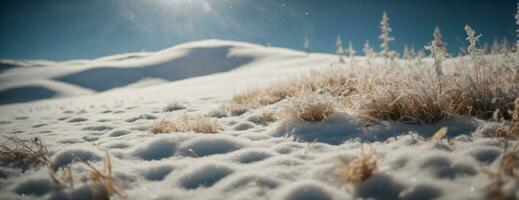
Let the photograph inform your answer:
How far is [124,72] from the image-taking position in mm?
26594

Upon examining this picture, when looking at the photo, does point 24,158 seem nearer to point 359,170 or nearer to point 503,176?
point 359,170

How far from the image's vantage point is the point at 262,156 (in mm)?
2070

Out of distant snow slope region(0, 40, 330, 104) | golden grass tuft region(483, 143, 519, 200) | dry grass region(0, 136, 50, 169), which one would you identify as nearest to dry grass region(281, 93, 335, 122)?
golden grass tuft region(483, 143, 519, 200)

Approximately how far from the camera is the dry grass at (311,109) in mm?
2842

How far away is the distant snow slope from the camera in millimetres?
20625

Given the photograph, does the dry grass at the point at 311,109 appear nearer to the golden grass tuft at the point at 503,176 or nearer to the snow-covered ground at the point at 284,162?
the snow-covered ground at the point at 284,162

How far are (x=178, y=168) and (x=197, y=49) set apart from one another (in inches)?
1377

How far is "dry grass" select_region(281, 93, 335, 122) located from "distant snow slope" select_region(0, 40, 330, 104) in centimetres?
2108

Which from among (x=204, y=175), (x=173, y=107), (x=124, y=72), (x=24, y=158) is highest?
(x=124, y=72)

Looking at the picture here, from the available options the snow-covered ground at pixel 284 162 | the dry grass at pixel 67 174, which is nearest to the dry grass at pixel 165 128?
the snow-covered ground at pixel 284 162

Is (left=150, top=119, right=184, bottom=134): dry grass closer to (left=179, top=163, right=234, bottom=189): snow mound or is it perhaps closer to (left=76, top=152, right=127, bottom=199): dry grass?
(left=179, top=163, right=234, bottom=189): snow mound

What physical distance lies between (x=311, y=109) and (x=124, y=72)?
1044 inches

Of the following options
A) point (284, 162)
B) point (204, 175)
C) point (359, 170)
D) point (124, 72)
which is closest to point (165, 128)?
point (204, 175)

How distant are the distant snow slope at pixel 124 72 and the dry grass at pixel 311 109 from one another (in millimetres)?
21075
